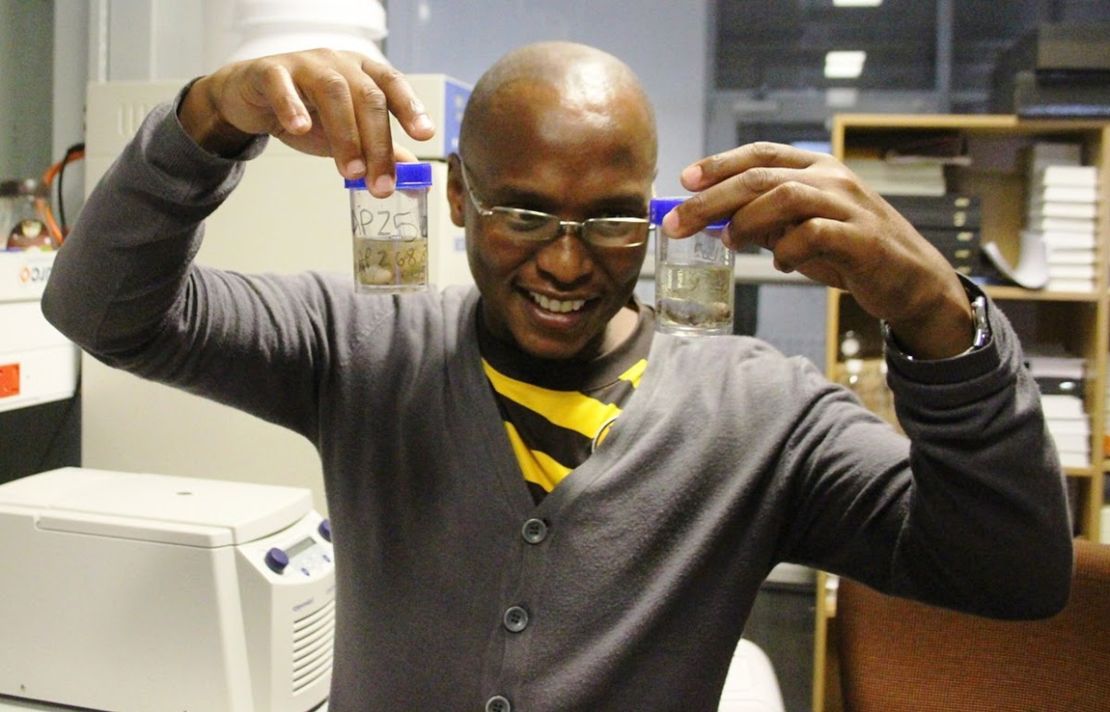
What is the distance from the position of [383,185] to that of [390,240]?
11cm

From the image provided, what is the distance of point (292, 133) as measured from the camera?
3.04 ft

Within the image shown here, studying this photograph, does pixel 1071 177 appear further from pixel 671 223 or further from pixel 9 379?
pixel 9 379

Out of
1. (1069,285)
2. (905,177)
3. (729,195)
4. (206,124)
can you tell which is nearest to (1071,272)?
(1069,285)

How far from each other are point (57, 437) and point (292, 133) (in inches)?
66.0

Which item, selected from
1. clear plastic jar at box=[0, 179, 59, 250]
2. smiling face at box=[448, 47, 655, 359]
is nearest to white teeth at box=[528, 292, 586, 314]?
smiling face at box=[448, 47, 655, 359]

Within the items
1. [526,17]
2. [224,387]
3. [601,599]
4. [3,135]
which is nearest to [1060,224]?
[526,17]

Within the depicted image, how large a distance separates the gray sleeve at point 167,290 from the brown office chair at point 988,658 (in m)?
1.04

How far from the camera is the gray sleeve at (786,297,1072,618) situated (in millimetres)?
889

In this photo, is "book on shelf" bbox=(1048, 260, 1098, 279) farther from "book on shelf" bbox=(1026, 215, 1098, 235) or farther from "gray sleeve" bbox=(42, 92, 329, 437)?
"gray sleeve" bbox=(42, 92, 329, 437)

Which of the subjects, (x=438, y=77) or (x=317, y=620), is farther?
(x=438, y=77)

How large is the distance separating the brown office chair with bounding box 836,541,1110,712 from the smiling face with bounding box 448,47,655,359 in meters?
0.86

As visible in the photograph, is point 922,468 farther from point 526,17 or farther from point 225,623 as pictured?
point 526,17

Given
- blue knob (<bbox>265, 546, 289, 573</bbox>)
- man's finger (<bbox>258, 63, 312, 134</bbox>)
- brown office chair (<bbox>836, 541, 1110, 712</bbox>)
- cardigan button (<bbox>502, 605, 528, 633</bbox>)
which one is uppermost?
man's finger (<bbox>258, 63, 312, 134</bbox>)

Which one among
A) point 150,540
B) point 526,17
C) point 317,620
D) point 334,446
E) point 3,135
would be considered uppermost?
point 526,17
